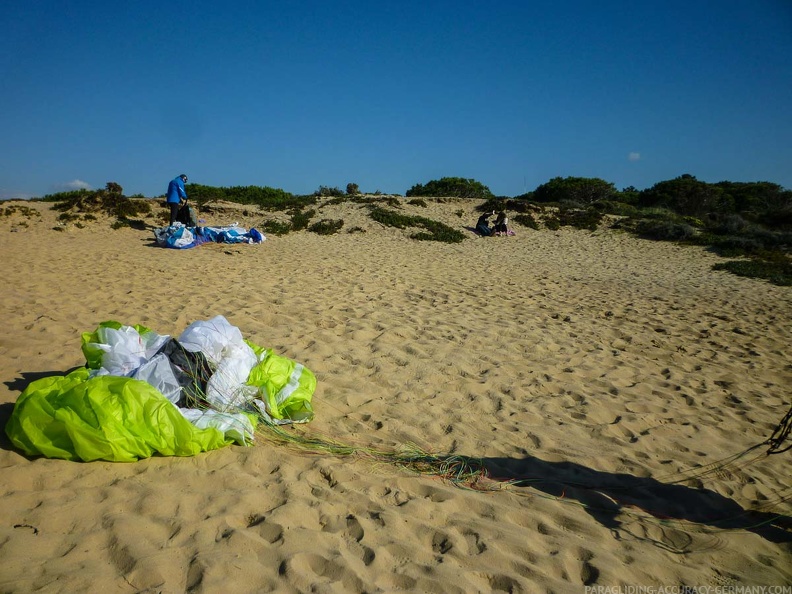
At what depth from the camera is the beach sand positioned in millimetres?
2117

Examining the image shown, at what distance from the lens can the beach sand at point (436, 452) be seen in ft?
6.95

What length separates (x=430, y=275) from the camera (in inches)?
372

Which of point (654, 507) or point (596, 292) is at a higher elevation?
point (596, 292)

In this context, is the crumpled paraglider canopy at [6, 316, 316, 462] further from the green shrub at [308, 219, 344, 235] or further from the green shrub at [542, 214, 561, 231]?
the green shrub at [542, 214, 561, 231]

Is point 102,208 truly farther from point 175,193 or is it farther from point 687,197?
point 687,197

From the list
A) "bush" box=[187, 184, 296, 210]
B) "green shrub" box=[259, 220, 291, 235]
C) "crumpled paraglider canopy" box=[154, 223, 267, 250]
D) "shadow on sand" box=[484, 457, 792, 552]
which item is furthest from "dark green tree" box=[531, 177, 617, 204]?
"shadow on sand" box=[484, 457, 792, 552]

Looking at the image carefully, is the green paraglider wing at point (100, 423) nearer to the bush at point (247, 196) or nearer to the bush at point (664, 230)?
the bush at point (247, 196)

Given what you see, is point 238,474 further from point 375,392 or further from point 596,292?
point 596,292

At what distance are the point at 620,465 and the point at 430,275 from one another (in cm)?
650

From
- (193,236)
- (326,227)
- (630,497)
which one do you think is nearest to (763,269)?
(630,497)

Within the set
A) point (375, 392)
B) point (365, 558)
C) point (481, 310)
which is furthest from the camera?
point (481, 310)

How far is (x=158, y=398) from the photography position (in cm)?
274

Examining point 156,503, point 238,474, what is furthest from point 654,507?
point 156,503

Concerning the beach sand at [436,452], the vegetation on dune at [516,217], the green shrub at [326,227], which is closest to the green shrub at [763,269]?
the vegetation on dune at [516,217]
